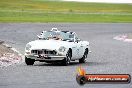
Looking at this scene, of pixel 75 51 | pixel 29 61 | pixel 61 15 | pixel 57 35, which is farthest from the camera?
pixel 61 15

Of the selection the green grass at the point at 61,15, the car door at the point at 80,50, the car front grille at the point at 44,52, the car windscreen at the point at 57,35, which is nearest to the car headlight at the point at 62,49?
the car front grille at the point at 44,52

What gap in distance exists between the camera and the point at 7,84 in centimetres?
1423

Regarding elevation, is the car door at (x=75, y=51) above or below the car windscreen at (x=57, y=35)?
below

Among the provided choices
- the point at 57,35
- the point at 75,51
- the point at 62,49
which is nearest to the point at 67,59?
the point at 62,49

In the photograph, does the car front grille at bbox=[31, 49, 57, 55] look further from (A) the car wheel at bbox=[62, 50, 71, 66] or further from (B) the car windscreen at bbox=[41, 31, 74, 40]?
(B) the car windscreen at bbox=[41, 31, 74, 40]

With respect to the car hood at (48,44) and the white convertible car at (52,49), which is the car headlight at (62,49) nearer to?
the white convertible car at (52,49)

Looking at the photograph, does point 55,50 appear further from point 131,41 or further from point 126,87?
point 131,41

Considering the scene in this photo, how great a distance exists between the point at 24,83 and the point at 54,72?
4204 millimetres

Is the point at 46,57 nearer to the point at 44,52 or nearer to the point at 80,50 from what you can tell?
the point at 44,52

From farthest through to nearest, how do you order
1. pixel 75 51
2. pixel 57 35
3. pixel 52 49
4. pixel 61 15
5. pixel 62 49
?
pixel 61 15, pixel 57 35, pixel 75 51, pixel 62 49, pixel 52 49

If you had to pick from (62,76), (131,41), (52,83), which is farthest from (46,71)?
(131,41)

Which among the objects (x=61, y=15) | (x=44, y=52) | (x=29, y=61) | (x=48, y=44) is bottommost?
(x=61, y=15)

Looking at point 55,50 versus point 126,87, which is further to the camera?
point 55,50

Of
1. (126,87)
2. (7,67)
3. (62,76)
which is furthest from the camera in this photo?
(7,67)
